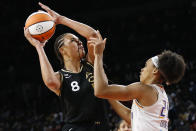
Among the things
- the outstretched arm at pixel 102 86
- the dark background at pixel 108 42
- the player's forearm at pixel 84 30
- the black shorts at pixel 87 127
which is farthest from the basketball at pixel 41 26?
the dark background at pixel 108 42

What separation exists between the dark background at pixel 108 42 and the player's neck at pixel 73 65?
14.8 ft

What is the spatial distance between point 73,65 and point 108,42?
8.71 m

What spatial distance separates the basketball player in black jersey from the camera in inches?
118

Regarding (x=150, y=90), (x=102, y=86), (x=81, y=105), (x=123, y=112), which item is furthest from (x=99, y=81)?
(x=123, y=112)

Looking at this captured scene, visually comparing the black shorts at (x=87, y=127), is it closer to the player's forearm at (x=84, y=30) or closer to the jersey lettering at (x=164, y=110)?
the jersey lettering at (x=164, y=110)

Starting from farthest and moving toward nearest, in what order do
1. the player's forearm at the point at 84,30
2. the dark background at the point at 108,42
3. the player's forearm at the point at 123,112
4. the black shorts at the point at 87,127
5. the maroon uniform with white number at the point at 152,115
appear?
the dark background at the point at 108,42, the player's forearm at the point at 84,30, the player's forearm at the point at 123,112, the black shorts at the point at 87,127, the maroon uniform with white number at the point at 152,115

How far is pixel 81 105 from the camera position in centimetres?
302

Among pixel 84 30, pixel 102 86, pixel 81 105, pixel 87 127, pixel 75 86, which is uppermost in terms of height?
pixel 84 30

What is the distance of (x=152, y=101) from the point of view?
2.52 metres

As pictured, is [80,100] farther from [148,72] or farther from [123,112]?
[148,72]

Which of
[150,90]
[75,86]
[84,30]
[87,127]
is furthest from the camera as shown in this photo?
[84,30]

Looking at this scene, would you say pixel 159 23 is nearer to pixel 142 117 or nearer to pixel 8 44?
pixel 8 44

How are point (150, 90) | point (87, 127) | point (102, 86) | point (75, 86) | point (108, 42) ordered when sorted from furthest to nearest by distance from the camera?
point (108, 42) < point (75, 86) < point (87, 127) < point (150, 90) < point (102, 86)

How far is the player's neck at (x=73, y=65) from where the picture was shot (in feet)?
10.7
